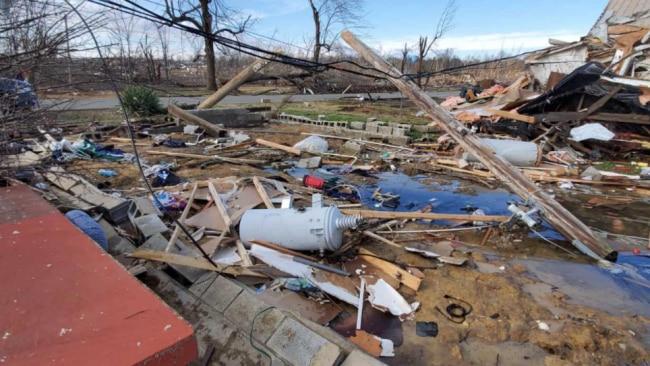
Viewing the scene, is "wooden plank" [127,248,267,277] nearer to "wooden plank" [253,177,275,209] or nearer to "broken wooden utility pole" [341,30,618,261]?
"wooden plank" [253,177,275,209]

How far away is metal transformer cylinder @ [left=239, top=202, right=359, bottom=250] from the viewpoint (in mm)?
4387

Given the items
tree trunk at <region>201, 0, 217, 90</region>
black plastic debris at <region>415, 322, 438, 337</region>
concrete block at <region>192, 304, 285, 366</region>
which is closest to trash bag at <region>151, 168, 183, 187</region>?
concrete block at <region>192, 304, 285, 366</region>

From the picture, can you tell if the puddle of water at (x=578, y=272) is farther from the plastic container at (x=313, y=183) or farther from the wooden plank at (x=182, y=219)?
the wooden plank at (x=182, y=219)

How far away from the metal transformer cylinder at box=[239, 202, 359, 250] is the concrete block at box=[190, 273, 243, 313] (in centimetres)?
110

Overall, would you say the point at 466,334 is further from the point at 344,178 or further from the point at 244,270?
the point at 344,178

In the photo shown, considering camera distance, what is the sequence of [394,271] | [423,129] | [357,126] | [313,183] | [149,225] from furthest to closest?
[423,129] → [357,126] → [313,183] → [149,225] → [394,271]

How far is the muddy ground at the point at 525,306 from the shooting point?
10.5ft

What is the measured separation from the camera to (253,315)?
3119 millimetres

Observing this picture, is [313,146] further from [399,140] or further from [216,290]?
[216,290]

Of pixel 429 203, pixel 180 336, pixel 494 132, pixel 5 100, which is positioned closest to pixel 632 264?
pixel 429 203

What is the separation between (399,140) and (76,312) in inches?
429

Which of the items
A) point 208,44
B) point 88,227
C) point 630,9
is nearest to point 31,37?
point 88,227

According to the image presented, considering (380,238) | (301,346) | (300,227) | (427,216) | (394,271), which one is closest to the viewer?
(301,346)

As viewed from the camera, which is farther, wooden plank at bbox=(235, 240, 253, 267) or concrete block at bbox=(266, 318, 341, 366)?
wooden plank at bbox=(235, 240, 253, 267)
